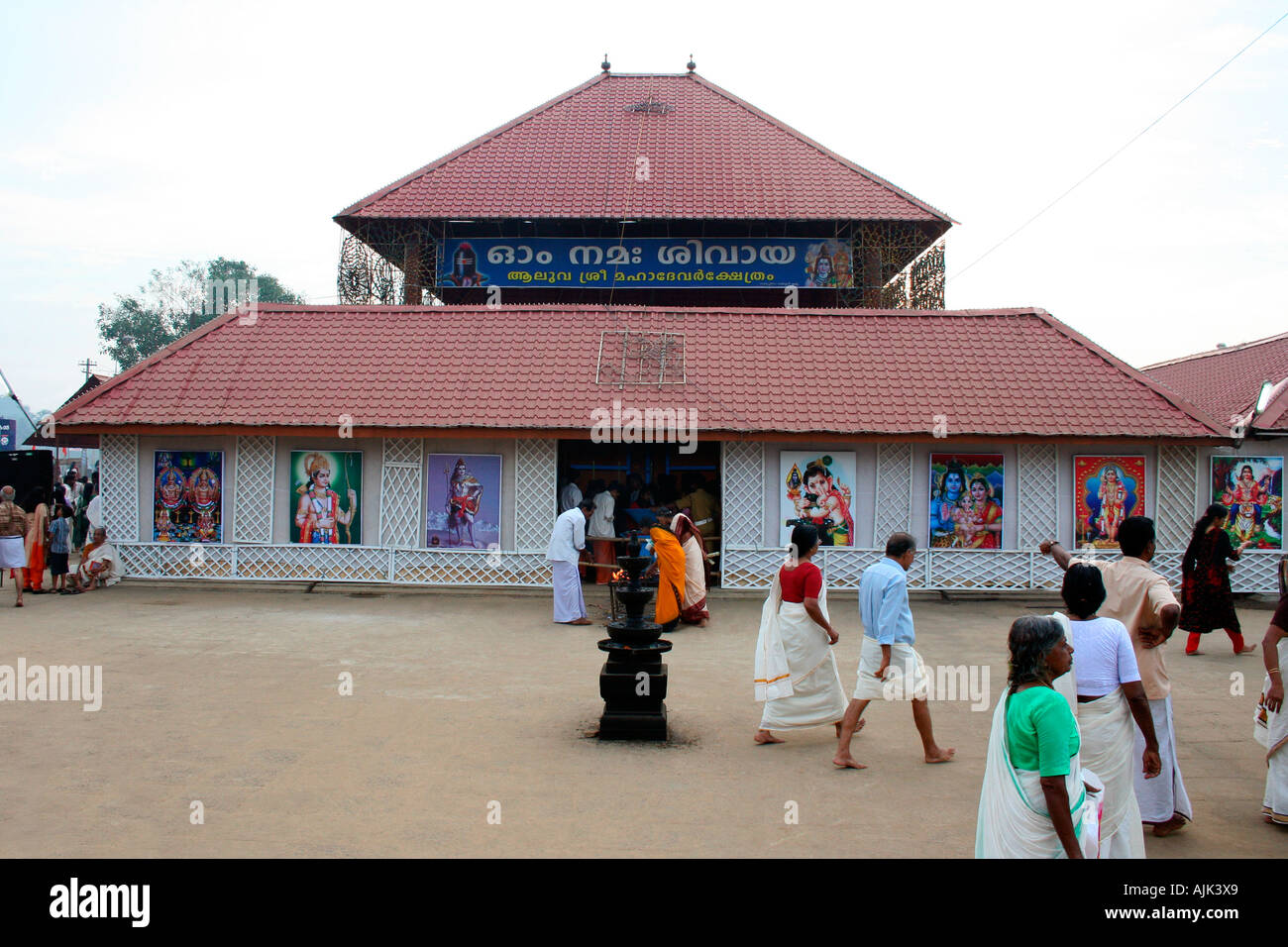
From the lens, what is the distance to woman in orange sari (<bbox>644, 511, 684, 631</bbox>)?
463 inches

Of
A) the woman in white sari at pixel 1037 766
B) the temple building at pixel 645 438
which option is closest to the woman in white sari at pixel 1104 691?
the woman in white sari at pixel 1037 766

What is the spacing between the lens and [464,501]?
14.8 m

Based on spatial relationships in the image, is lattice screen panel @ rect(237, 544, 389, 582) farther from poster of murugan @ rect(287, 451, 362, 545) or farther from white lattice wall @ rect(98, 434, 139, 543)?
white lattice wall @ rect(98, 434, 139, 543)

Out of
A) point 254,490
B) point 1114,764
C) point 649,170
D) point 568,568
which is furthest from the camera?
point 649,170

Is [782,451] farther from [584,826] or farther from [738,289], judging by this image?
[584,826]

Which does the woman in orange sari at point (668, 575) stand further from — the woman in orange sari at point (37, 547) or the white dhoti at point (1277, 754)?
the woman in orange sari at point (37, 547)

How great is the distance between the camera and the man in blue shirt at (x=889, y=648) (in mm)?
6336

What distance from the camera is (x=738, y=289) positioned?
64.7ft

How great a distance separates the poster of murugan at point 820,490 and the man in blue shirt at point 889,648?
26.5 ft

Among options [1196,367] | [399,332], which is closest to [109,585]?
[399,332]

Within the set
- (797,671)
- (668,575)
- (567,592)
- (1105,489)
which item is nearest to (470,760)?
(797,671)

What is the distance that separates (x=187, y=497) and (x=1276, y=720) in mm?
14903

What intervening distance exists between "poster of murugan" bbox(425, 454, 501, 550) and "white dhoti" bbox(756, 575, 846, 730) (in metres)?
8.46

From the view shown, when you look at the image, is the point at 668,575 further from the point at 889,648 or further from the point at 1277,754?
the point at 1277,754
